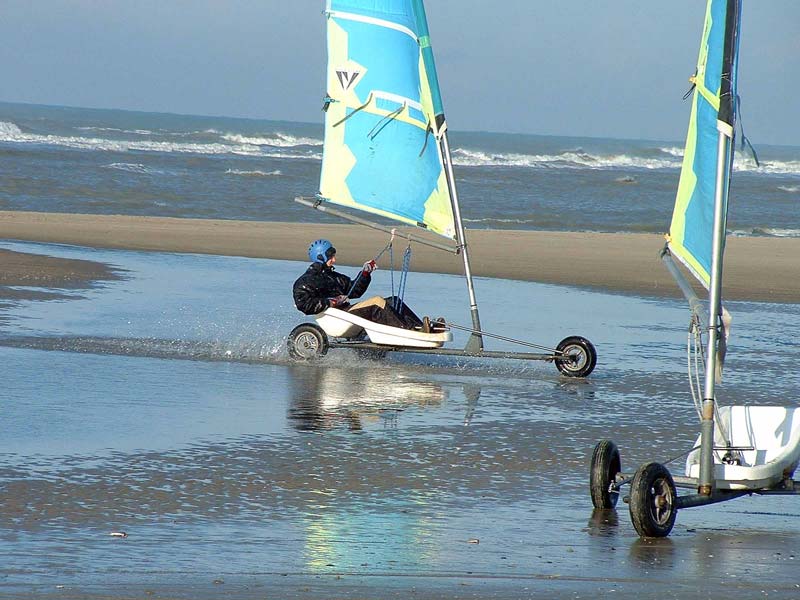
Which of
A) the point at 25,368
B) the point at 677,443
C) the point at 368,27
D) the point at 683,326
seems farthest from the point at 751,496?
the point at 683,326

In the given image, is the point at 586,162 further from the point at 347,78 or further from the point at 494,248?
the point at 347,78

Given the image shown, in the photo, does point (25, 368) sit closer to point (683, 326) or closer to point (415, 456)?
point (415, 456)

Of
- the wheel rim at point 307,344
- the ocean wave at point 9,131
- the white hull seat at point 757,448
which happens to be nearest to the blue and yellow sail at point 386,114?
the wheel rim at point 307,344

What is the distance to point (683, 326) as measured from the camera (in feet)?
50.6

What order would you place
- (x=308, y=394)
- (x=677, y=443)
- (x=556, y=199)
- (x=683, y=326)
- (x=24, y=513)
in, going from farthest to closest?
(x=556, y=199)
(x=683, y=326)
(x=308, y=394)
(x=677, y=443)
(x=24, y=513)

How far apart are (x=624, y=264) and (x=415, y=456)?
15.3m

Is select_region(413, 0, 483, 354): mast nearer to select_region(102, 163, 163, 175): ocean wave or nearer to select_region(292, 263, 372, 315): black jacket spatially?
select_region(292, 263, 372, 315): black jacket


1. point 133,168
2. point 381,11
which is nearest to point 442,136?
point 381,11

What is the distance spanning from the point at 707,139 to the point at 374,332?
550cm

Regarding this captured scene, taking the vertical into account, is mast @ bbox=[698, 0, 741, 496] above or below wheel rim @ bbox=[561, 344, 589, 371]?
above

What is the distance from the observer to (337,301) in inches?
479

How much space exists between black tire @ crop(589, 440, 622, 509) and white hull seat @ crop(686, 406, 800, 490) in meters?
0.44

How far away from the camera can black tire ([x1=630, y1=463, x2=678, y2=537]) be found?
6.25m

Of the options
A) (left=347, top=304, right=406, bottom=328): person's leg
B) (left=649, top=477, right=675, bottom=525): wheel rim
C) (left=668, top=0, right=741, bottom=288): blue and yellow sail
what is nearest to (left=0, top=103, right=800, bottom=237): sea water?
(left=347, top=304, right=406, bottom=328): person's leg
